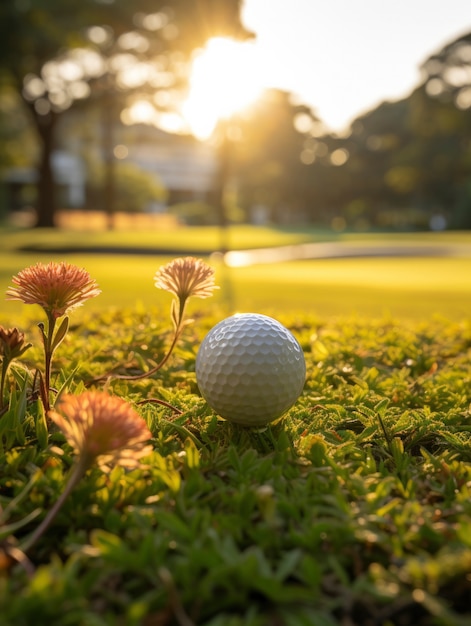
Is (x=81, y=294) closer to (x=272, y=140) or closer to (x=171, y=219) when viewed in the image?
(x=171, y=219)

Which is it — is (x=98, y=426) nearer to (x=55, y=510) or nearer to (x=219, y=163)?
(x=55, y=510)

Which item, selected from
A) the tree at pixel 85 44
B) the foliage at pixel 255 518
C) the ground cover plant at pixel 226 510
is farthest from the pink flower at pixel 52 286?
the tree at pixel 85 44

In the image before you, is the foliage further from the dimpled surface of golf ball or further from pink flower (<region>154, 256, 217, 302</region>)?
pink flower (<region>154, 256, 217, 302</region>)

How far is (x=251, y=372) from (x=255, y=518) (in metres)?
0.70

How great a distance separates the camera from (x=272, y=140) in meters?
56.8

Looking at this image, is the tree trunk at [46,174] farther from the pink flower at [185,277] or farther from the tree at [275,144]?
the tree at [275,144]

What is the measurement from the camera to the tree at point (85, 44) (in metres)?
18.1

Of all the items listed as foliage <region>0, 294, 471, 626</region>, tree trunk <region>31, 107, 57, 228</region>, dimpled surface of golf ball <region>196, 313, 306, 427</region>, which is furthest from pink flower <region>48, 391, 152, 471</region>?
tree trunk <region>31, 107, 57, 228</region>

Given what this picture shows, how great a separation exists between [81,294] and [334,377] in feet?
5.07

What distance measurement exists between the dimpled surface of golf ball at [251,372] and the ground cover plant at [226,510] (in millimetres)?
103

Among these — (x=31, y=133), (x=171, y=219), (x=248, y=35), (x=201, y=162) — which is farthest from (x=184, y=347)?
(x=201, y=162)

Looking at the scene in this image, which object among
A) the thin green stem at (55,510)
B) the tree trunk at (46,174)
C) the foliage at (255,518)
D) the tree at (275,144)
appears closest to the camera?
the foliage at (255,518)

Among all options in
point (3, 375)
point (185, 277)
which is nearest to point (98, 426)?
point (3, 375)

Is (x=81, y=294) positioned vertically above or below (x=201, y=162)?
below
